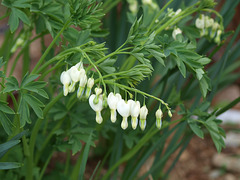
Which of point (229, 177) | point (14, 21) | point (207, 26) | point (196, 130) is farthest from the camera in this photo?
point (229, 177)

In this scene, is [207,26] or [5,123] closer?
[5,123]

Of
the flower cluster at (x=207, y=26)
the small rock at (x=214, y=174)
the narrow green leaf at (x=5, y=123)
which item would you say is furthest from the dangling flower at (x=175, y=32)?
the small rock at (x=214, y=174)

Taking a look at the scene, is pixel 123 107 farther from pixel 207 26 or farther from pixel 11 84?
pixel 207 26

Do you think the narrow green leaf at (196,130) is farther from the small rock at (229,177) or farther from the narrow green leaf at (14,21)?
the small rock at (229,177)

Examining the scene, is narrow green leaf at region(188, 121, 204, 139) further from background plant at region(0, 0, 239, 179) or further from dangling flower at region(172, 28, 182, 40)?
dangling flower at region(172, 28, 182, 40)

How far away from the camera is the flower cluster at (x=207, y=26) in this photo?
151 cm

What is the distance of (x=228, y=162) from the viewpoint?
8.57ft

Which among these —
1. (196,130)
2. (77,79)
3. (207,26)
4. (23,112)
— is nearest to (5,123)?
(23,112)

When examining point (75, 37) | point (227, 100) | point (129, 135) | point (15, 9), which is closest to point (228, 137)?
point (227, 100)

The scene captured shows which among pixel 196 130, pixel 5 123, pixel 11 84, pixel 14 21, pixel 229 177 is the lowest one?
pixel 229 177

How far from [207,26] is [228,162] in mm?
1425

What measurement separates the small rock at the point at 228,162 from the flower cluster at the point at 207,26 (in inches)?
52.6

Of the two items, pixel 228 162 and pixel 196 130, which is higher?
pixel 196 130

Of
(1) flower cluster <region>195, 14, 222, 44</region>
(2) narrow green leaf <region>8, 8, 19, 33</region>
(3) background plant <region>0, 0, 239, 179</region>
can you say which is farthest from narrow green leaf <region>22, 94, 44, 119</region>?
(1) flower cluster <region>195, 14, 222, 44</region>
